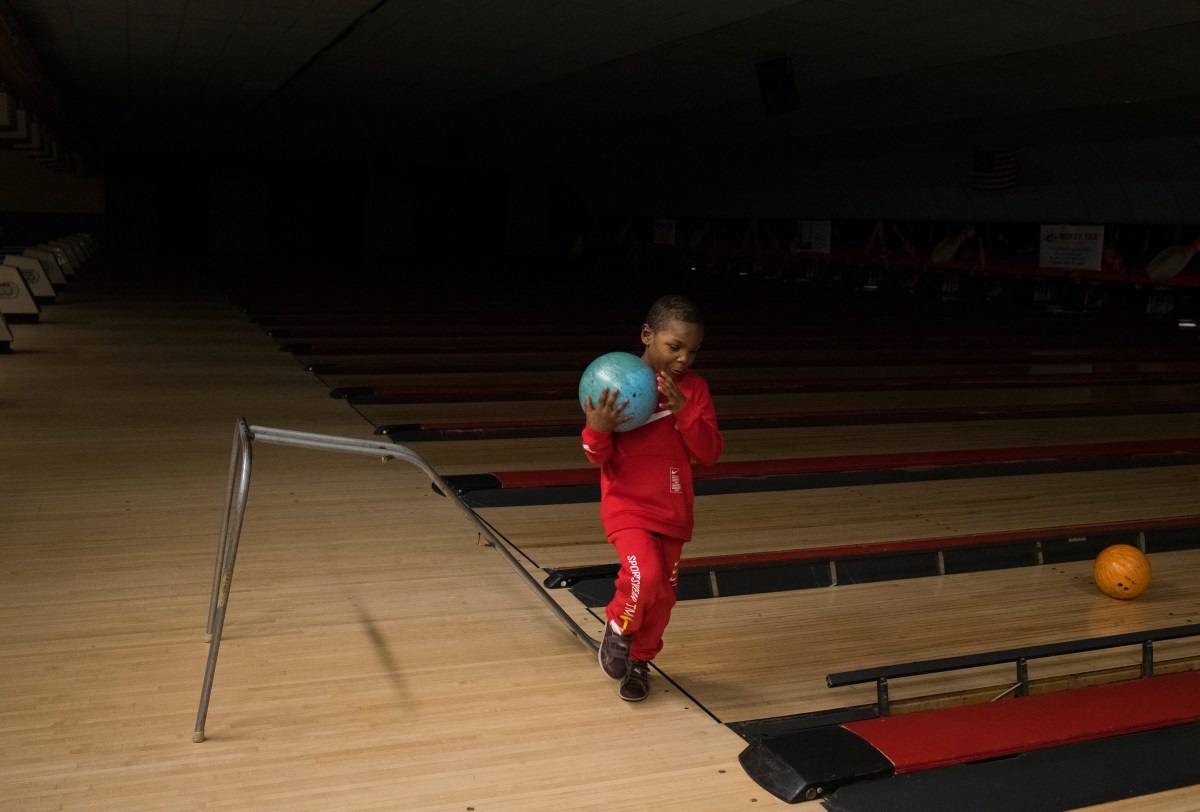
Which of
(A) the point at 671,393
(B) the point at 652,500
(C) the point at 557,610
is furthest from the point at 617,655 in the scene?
(A) the point at 671,393

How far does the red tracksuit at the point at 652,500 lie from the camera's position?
242 centimetres

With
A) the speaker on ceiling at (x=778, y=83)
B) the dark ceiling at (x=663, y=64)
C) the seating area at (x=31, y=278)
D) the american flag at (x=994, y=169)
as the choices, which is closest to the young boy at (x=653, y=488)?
the dark ceiling at (x=663, y=64)

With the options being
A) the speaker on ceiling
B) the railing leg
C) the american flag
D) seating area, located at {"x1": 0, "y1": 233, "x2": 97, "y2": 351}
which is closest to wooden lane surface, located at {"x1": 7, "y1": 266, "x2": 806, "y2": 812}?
the railing leg

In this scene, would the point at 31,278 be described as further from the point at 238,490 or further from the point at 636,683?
the point at 636,683

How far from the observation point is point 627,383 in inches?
89.7

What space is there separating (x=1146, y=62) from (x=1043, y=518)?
15.2 ft

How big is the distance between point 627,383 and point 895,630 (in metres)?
1.24

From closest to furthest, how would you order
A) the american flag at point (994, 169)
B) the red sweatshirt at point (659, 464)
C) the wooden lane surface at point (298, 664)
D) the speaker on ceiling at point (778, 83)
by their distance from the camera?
the wooden lane surface at point (298, 664) → the red sweatshirt at point (659, 464) → the speaker on ceiling at point (778, 83) → the american flag at point (994, 169)

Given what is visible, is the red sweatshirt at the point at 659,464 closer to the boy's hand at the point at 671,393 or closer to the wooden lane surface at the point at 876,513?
the boy's hand at the point at 671,393

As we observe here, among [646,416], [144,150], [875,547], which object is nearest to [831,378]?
[875,547]

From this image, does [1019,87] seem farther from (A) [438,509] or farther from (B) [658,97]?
(A) [438,509]

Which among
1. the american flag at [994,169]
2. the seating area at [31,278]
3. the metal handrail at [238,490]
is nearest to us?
the metal handrail at [238,490]

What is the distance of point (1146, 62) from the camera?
745cm

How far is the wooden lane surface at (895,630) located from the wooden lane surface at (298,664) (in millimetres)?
226
